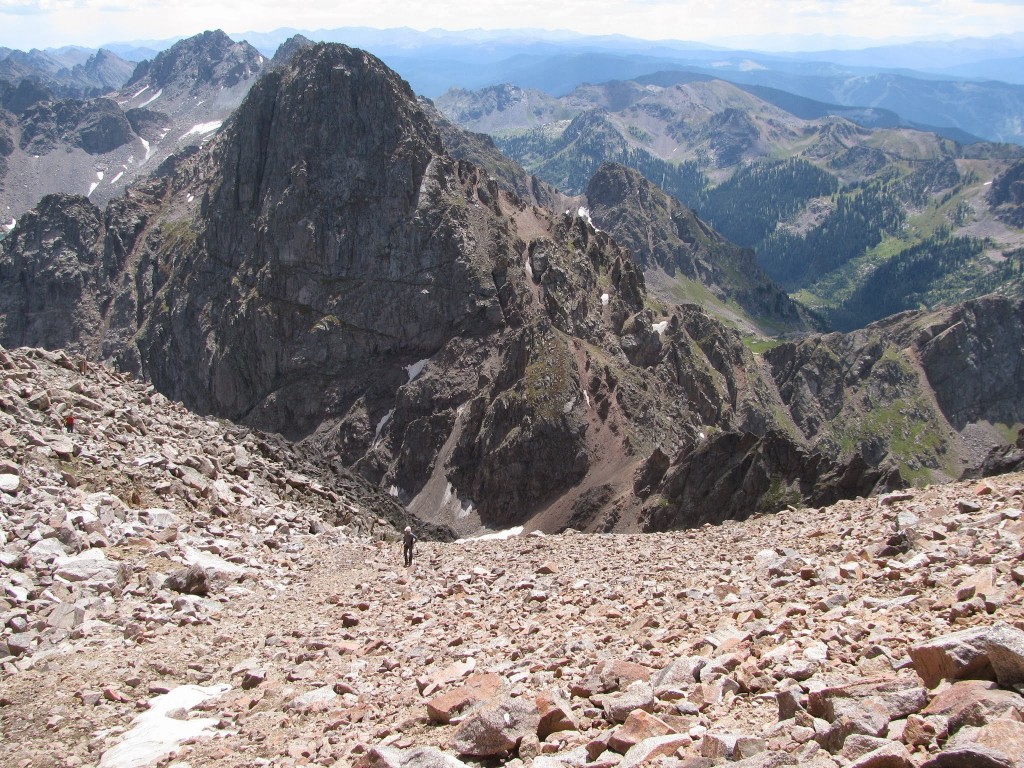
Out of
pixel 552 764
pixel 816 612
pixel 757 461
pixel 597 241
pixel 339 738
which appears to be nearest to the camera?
pixel 552 764

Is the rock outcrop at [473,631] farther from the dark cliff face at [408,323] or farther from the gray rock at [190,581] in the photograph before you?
the dark cliff face at [408,323]

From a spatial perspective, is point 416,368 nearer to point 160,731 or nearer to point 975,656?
point 160,731

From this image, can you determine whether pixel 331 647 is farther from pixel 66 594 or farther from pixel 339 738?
pixel 66 594

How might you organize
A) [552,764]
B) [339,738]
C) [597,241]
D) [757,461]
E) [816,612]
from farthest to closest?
[597,241] → [757,461] → [816,612] → [339,738] → [552,764]

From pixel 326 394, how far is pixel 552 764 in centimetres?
15249

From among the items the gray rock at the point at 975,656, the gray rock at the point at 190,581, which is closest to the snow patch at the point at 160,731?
the gray rock at the point at 190,581

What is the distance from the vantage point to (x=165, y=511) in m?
29.6

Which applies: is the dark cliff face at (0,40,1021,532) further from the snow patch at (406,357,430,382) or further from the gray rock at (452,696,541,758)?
the gray rock at (452,696,541,758)

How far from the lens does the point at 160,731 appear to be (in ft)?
49.8

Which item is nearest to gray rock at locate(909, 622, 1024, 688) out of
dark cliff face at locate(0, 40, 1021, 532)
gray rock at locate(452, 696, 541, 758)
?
gray rock at locate(452, 696, 541, 758)

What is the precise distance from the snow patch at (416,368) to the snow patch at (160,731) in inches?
5391

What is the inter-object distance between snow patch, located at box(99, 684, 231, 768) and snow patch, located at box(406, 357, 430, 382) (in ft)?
449

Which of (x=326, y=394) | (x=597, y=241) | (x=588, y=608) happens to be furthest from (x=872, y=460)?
(x=588, y=608)

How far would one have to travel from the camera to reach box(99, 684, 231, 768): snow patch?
1423 centimetres
